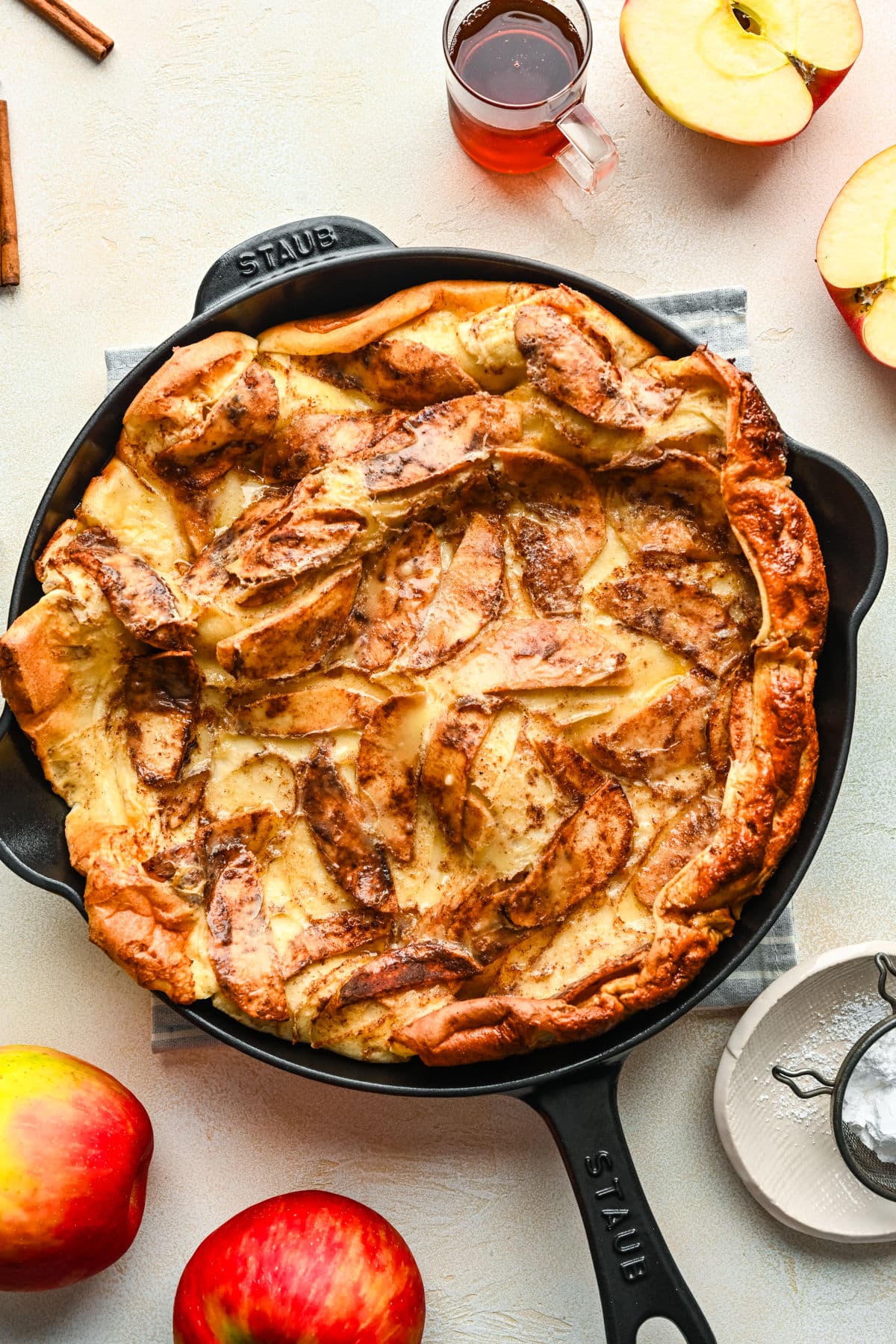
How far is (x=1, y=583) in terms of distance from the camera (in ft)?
8.21

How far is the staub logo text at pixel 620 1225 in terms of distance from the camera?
2.03m

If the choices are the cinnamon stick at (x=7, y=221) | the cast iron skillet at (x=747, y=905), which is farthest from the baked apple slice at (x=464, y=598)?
the cinnamon stick at (x=7, y=221)

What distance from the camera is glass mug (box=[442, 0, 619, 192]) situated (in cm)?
234

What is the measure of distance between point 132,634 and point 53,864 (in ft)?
1.51

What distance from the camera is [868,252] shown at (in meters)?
2.32

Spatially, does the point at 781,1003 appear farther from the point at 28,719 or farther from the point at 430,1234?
the point at 28,719

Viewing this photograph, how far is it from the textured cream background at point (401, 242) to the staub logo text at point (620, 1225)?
0.34m

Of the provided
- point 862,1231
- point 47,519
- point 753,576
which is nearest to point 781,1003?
point 862,1231

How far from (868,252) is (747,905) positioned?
132cm

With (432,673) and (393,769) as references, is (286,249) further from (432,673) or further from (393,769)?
(393,769)

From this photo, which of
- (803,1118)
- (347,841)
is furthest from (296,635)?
(803,1118)

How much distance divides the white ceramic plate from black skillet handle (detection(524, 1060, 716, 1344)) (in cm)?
34

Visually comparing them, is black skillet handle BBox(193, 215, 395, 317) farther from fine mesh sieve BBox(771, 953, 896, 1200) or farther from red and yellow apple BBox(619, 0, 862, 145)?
fine mesh sieve BBox(771, 953, 896, 1200)

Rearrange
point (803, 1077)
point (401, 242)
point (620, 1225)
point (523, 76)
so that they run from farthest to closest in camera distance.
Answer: point (401, 242), point (523, 76), point (803, 1077), point (620, 1225)
